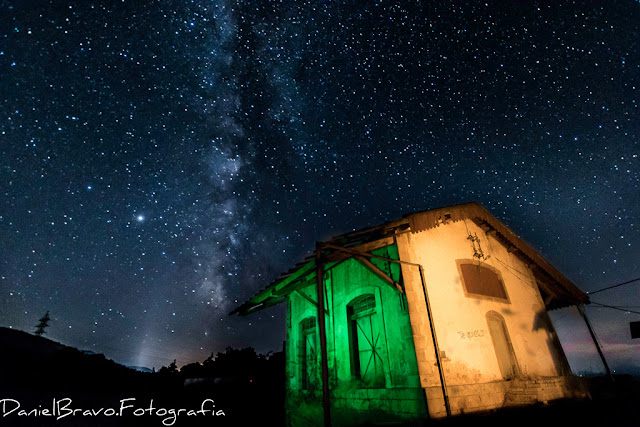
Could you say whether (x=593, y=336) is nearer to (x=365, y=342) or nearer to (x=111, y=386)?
(x=365, y=342)

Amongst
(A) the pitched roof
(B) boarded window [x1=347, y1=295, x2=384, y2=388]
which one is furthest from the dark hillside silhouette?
(B) boarded window [x1=347, y1=295, x2=384, y2=388]

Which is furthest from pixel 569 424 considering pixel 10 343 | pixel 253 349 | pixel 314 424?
pixel 10 343

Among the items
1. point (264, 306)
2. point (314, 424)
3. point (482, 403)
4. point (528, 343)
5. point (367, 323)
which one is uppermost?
Result: point (264, 306)

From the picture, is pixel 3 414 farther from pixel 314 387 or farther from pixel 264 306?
pixel 314 387

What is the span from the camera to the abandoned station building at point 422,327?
698cm

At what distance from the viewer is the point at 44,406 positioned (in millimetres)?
9125

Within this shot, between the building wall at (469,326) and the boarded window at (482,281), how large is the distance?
0.77ft

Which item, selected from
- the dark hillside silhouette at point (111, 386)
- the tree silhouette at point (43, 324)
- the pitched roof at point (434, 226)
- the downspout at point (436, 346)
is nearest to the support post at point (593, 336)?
the pitched roof at point (434, 226)

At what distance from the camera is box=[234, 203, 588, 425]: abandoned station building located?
6.98 meters

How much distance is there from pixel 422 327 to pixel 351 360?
9.01ft

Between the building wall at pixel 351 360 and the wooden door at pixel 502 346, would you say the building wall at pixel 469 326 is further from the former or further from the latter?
the building wall at pixel 351 360

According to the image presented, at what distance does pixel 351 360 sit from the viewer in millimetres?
8602

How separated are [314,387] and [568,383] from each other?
28.6ft

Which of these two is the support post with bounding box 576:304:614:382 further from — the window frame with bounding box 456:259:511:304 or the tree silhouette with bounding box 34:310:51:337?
the tree silhouette with bounding box 34:310:51:337
